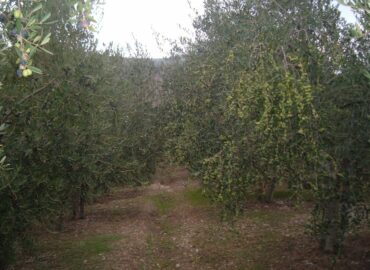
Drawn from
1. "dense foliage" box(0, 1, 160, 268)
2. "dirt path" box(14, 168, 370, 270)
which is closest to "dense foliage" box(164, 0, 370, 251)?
"dirt path" box(14, 168, 370, 270)

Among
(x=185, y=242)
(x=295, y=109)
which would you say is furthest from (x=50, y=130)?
(x=185, y=242)

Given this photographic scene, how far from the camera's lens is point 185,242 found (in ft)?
44.3

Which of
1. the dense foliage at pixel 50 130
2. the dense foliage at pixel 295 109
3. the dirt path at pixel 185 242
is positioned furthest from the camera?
the dirt path at pixel 185 242

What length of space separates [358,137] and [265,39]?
95.5 inches

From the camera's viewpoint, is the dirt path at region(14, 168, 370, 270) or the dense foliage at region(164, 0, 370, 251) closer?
the dense foliage at region(164, 0, 370, 251)

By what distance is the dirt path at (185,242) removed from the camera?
11.3 m

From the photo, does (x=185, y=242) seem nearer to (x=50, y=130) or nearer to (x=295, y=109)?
(x=50, y=130)

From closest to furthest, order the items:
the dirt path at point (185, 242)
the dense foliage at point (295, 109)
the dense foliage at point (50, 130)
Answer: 1. the dense foliage at point (295, 109)
2. the dense foliage at point (50, 130)
3. the dirt path at point (185, 242)

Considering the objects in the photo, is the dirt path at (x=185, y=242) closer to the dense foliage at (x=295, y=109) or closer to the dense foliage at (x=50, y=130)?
the dense foliage at (x=50, y=130)

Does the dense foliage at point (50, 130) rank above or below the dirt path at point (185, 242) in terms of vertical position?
above

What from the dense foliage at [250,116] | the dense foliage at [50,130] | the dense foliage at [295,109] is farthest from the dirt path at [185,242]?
the dense foliage at [295,109]

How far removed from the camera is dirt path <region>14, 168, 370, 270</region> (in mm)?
11336

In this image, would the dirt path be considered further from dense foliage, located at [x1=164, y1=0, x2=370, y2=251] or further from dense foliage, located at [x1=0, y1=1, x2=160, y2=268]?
dense foliage, located at [x1=164, y1=0, x2=370, y2=251]

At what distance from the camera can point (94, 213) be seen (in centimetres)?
1948
